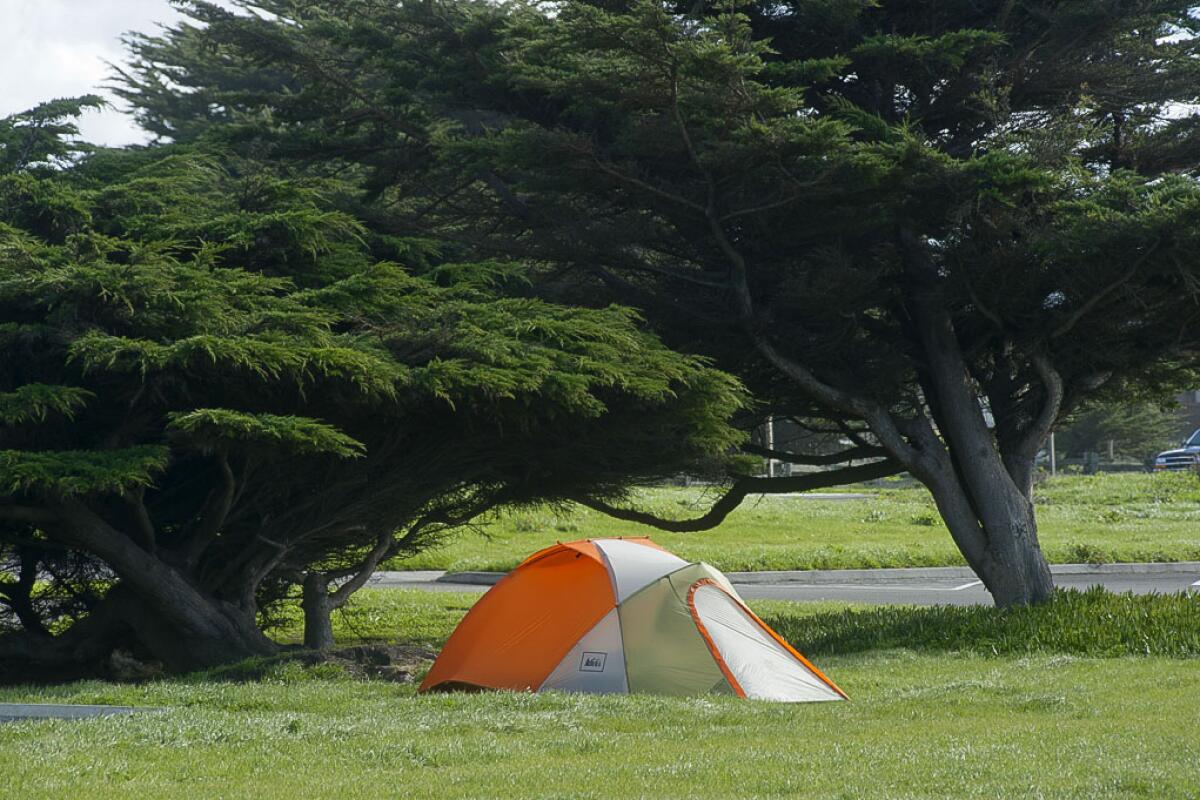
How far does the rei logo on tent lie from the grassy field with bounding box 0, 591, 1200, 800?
3.22 ft

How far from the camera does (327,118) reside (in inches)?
625

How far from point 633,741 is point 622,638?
9.28ft

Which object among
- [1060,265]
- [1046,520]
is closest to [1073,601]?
[1060,265]

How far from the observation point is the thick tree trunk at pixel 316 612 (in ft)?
46.0

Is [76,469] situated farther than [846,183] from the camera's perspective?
No

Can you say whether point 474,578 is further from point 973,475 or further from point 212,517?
point 212,517

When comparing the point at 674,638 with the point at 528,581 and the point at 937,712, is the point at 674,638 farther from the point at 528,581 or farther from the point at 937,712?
the point at 937,712

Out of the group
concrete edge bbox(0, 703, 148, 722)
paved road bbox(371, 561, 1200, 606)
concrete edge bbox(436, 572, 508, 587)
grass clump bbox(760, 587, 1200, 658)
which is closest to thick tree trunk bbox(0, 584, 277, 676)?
concrete edge bbox(0, 703, 148, 722)

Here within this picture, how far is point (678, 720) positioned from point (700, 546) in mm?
16115

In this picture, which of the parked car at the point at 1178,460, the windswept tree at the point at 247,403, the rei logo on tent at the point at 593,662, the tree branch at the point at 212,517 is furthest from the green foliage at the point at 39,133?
the parked car at the point at 1178,460

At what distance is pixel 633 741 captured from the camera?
24.8ft

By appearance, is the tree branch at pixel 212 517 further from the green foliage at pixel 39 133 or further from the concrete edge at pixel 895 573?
the concrete edge at pixel 895 573

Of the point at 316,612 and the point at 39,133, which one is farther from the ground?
the point at 39,133

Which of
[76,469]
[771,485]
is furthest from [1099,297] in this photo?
[76,469]
